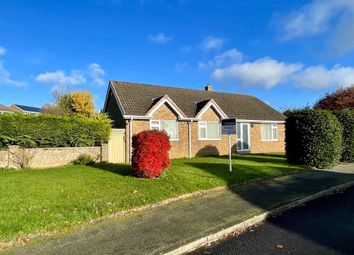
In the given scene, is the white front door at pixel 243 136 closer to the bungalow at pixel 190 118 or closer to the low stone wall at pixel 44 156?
the bungalow at pixel 190 118

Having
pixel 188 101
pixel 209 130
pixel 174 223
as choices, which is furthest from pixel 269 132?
pixel 174 223

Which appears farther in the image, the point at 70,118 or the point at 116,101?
the point at 116,101

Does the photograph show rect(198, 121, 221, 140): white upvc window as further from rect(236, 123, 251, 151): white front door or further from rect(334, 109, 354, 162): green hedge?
rect(334, 109, 354, 162): green hedge

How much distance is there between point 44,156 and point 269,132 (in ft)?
62.8

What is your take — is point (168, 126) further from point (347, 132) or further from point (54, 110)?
point (54, 110)

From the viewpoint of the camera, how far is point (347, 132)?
1922cm

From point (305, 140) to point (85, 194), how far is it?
39.7 ft

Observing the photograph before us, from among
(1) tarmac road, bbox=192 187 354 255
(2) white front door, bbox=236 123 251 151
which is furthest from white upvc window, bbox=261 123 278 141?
(1) tarmac road, bbox=192 187 354 255

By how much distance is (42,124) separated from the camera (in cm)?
1598

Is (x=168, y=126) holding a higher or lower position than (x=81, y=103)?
lower

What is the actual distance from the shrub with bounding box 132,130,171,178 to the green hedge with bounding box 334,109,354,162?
Result: 12161 millimetres

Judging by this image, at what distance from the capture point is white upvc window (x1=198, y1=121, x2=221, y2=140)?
23258mm

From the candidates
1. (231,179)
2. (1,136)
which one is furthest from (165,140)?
(1,136)

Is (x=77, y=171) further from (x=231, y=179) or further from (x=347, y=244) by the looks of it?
(x=347, y=244)
